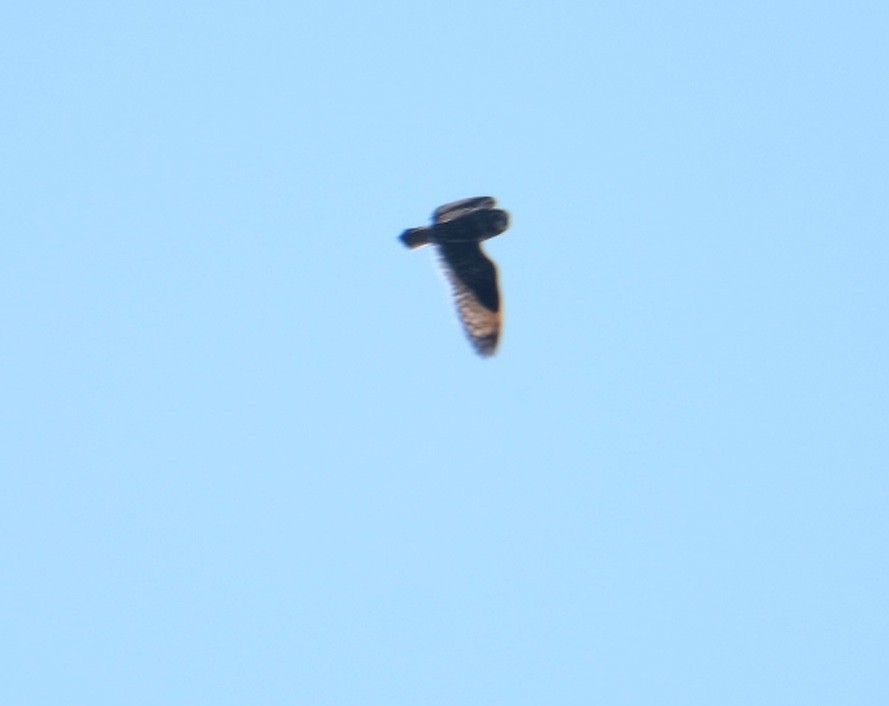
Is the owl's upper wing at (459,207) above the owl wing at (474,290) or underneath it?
above

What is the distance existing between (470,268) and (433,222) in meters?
0.83

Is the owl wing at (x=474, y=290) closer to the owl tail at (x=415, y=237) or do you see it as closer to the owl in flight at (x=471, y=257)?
the owl in flight at (x=471, y=257)

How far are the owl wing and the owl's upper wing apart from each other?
38 centimetres

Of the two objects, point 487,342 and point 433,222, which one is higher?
point 433,222

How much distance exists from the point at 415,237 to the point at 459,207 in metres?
0.82

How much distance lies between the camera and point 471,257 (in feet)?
55.8

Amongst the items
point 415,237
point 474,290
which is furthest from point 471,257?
point 415,237

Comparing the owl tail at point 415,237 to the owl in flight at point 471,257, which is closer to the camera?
the owl tail at point 415,237

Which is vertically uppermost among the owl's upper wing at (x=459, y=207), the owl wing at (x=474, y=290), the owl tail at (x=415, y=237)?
the owl's upper wing at (x=459, y=207)

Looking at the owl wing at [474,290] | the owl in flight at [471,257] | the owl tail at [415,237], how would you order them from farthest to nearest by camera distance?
the owl wing at [474,290]
the owl in flight at [471,257]
the owl tail at [415,237]

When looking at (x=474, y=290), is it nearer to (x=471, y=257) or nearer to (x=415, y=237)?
(x=471, y=257)

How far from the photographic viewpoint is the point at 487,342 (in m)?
17.0

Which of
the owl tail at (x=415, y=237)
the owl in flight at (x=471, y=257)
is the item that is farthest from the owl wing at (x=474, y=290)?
the owl tail at (x=415, y=237)

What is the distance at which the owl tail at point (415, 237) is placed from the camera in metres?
16.5
